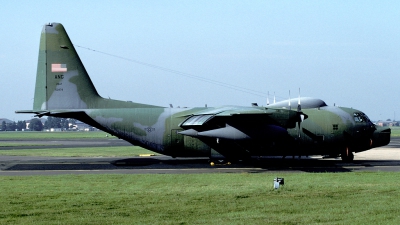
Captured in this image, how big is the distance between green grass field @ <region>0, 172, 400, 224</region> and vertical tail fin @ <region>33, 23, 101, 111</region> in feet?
24.9

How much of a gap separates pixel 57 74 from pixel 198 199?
60.2 ft

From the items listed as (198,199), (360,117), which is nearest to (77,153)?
(360,117)

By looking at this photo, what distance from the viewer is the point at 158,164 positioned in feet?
112

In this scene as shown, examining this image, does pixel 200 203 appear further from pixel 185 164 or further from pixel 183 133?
pixel 185 164

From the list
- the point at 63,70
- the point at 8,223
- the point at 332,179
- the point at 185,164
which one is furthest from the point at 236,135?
the point at 8,223

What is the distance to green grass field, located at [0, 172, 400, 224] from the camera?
1522 centimetres

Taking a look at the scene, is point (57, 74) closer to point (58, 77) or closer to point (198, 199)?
point (58, 77)

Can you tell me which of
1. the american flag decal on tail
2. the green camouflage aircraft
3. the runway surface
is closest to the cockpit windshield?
the green camouflage aircraft

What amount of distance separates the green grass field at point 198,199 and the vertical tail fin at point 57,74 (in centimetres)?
760

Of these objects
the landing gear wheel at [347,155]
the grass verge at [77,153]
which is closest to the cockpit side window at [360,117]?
the landing gear wheel at [347,155]

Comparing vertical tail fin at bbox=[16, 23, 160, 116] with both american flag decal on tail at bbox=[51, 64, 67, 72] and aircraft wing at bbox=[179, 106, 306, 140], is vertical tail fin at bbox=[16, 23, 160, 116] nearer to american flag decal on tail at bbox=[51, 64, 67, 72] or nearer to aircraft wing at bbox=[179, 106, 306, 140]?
american flag decal on tail at bbox=[51, 64, 67, 72]

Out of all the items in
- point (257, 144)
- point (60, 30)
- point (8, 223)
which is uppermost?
point (60, 30)

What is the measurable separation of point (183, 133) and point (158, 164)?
3785mm

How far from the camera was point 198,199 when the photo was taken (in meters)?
18.9
